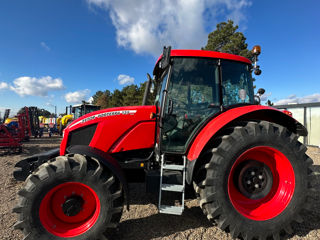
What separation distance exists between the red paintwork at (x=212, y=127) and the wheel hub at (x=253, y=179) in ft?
2.12

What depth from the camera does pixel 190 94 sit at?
2465 mm

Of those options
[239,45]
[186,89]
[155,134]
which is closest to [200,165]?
[155,134]

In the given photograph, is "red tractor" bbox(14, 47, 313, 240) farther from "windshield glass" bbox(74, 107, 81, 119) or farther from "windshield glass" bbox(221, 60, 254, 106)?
"windshield glass" bbox(74, 107, 81, 119)

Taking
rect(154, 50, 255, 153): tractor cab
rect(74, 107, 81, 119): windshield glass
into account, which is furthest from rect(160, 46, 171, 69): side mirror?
rect(74, 107, 81, 119): windshield glass

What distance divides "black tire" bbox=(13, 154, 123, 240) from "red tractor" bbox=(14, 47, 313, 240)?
0.01 metres

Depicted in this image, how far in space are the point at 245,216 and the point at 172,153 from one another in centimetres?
114

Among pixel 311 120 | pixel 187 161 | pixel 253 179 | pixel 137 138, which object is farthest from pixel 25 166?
pixel 311 120

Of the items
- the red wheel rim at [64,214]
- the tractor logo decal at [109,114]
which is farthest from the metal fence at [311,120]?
the red wheel rim at [64,214]

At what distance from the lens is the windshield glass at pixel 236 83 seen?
2523mm

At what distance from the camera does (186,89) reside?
2.47 meters

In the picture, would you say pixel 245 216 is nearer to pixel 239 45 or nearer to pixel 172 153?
pixel 172 153

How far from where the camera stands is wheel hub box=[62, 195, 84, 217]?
197 cm

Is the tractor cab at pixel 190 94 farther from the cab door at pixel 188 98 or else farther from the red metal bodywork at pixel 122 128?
the red metal bodywork at pixel 122 128

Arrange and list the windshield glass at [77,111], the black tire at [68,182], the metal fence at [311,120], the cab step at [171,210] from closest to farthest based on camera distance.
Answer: the black tire at [68,182] < the cab step at [171,210] < the metal fence at [311,120] < the windshield glass at [77,111]
